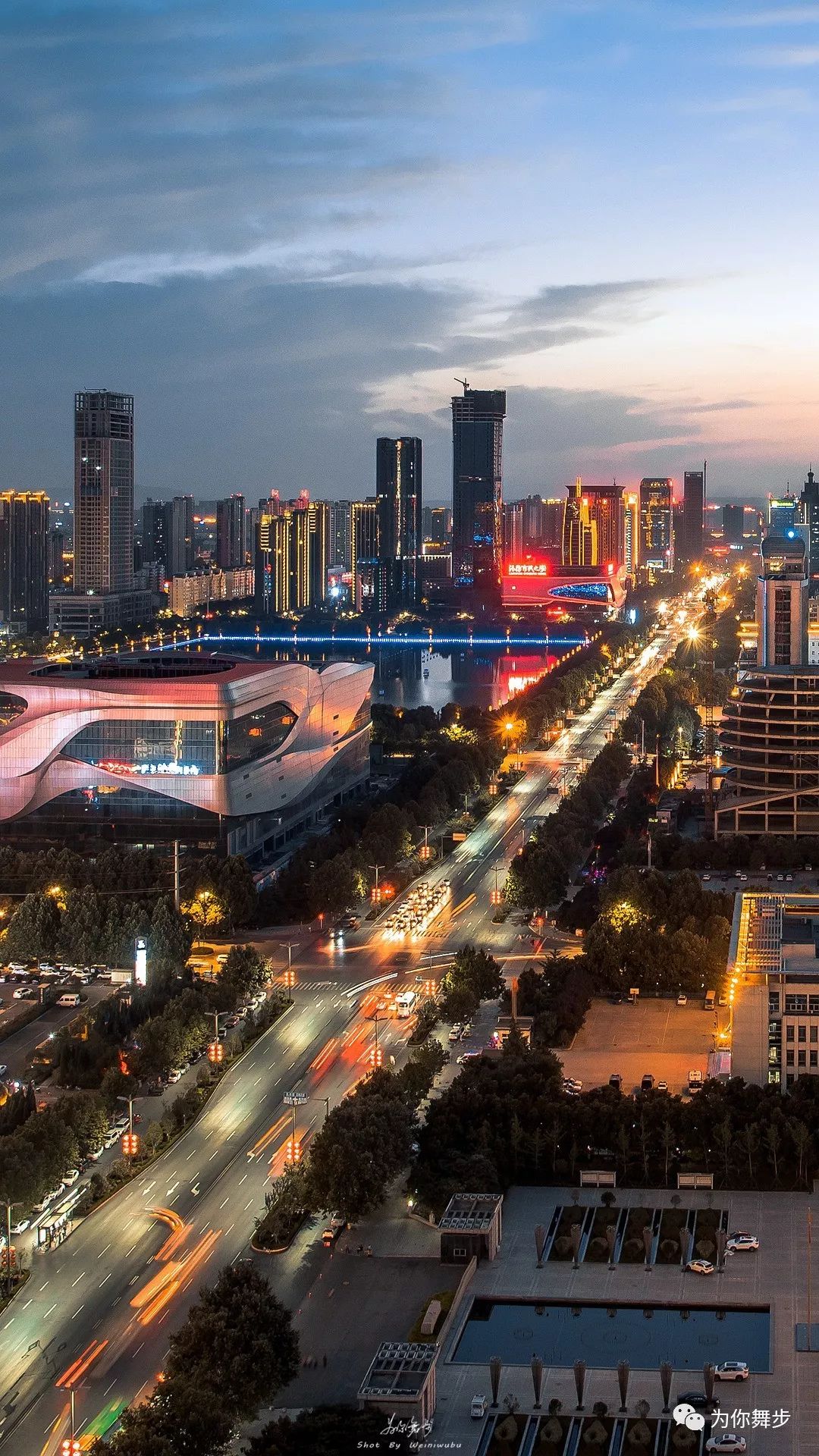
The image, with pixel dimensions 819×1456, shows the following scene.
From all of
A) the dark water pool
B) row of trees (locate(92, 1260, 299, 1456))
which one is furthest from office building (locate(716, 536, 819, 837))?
row of trees (locate(92, 1260, 299, 1456))

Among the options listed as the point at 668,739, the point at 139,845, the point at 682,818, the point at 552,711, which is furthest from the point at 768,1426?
the point at 552,711

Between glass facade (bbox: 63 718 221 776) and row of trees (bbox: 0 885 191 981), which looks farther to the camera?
glass facade (bbox: 63 718 221 776)

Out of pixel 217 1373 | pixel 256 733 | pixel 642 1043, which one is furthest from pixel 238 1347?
pixel 256 733

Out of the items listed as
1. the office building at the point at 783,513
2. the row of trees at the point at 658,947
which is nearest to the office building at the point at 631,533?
the office building at the point at 783,513

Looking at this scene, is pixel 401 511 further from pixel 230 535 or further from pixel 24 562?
pixel 24 562

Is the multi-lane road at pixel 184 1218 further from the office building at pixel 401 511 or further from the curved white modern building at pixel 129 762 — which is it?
the office building at pixel 401 511

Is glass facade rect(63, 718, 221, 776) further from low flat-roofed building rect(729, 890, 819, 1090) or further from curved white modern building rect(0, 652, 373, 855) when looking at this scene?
low flat-roofed building rect(729, 890, 819, 1090)
